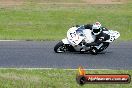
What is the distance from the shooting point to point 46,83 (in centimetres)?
1030

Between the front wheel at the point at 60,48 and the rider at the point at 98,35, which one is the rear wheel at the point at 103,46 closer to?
the rider at the point at 98,35

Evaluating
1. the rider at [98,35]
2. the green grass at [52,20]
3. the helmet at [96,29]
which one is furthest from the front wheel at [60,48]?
the green grass at [52,20]

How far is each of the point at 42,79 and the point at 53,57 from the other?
16.5 feet

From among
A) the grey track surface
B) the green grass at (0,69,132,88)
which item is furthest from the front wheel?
the green grass at (0,69,132,88)

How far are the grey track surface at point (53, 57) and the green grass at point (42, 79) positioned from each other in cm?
154

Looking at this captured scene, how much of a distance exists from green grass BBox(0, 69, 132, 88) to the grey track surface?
5.04 ft

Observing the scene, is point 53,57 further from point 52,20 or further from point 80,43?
point 52,20

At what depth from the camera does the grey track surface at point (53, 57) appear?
14.7 metres

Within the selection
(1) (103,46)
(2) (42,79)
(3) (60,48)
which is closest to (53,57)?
(3) (60,48)

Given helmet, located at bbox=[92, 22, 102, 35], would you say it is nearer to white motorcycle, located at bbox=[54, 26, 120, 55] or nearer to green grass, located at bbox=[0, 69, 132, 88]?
white motorcycle, located at bbox=[54, 26, 120, 55]

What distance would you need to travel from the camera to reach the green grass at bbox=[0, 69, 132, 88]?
9.94 metres

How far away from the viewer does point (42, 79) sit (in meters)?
11.1

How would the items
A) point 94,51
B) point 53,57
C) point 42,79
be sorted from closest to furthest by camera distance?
point 42,79
point 53,57
point 94,51

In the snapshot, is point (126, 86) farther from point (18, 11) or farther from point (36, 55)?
point (18, 11)
